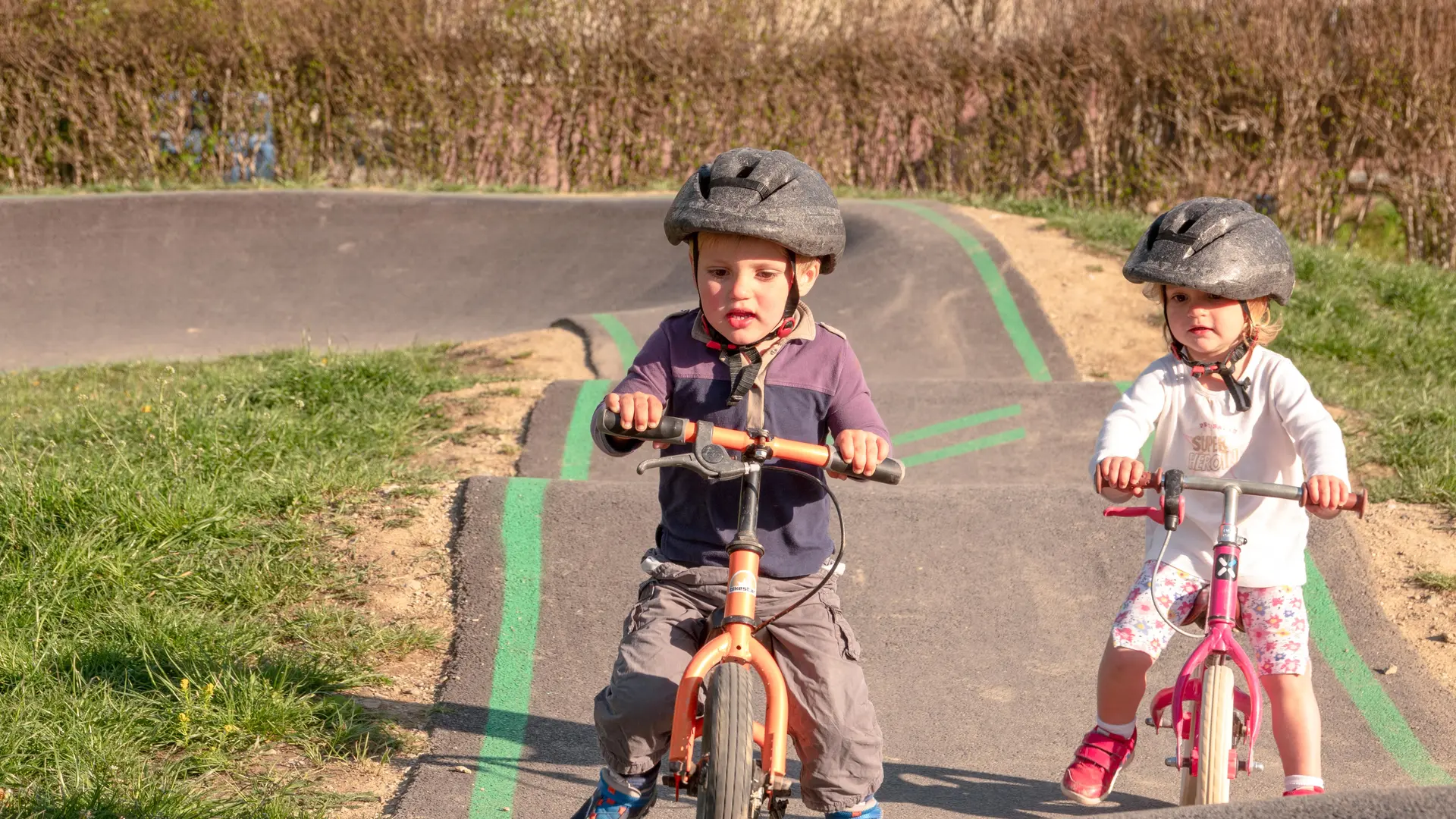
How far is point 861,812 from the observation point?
2.98m

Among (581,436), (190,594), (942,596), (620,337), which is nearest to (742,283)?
(942,596)

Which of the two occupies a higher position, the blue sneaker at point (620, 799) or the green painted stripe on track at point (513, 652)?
the blue sneaker at point (620, 799)

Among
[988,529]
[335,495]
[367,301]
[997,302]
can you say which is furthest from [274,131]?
[988,529]

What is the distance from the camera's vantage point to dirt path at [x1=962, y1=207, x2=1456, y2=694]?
196 inches

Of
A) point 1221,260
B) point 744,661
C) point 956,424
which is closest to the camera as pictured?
point 744,661

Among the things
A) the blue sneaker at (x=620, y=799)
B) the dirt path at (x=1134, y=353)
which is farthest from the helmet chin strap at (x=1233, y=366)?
the dirt path at (x=1134, y=353)

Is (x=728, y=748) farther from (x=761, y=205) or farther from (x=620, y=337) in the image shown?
(x=620, y=337)

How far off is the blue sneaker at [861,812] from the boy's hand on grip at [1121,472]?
87cm

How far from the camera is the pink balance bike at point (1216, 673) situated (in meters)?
2.99

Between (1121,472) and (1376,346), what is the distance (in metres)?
6.78

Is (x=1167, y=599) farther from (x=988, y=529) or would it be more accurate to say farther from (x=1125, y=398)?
(x=988, y=529)

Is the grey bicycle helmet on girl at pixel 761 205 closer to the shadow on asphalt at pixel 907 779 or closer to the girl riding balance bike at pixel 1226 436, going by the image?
the girl riding balance bike at pixel 1226 436

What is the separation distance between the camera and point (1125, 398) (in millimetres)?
3375

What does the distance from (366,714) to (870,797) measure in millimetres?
1706
